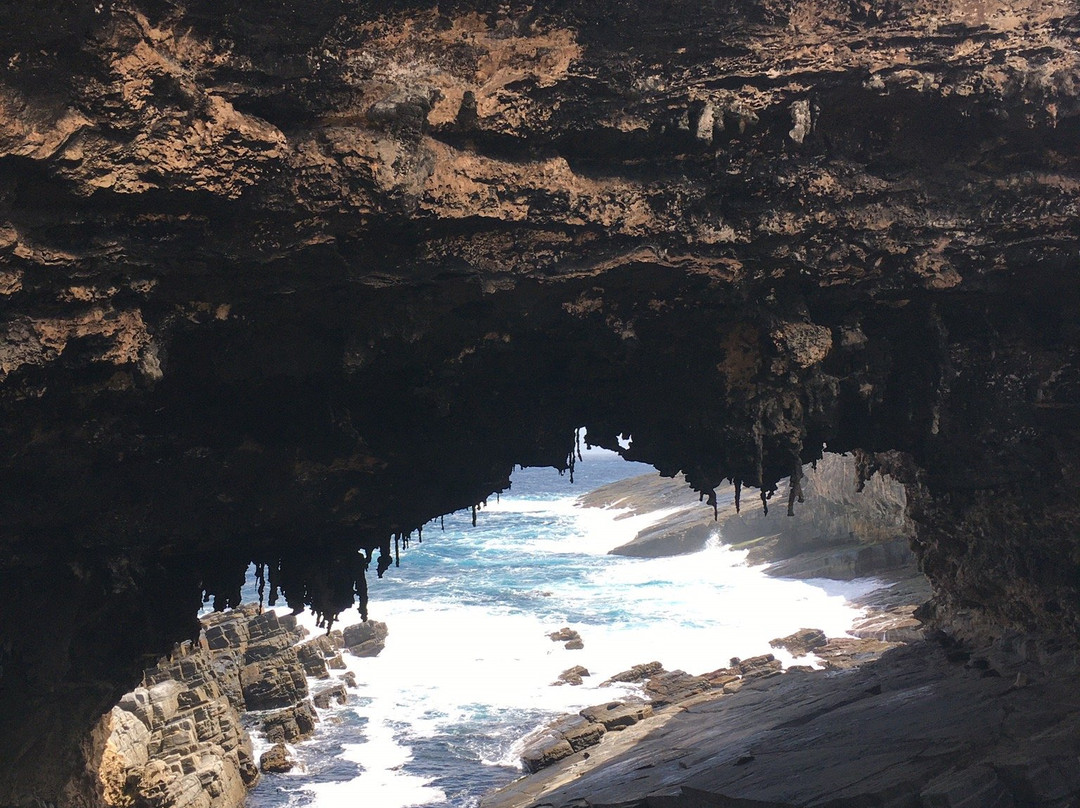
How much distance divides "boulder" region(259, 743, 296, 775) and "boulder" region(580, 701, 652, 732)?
7368 millimetres

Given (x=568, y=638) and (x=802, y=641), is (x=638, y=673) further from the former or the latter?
(x=802, y=641)

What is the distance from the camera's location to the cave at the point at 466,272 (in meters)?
6.84

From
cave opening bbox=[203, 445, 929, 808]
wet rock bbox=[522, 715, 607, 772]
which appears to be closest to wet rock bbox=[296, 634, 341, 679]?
cave opening bbox=[203, 445, 929, 808]

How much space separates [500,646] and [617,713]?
10.3 meters

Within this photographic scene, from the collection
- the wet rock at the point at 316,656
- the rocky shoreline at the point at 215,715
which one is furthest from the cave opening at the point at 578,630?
the wet rock at the point at 316,656

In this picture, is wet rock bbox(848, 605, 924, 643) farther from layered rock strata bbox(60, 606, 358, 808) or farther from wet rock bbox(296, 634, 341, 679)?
wet rock bbox(296, 634, 341, 679)

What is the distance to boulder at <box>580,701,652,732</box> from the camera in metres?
19.5

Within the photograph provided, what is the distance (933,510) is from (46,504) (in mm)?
14047

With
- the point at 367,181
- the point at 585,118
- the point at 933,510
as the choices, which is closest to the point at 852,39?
the point at 585,118

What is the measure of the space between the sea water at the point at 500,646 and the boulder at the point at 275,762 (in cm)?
21

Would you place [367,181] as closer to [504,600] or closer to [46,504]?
[46,504]

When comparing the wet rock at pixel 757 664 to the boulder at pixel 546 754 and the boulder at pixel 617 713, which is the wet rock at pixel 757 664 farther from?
the boulder at pixel 546 754

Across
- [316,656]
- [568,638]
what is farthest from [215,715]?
[568,638]

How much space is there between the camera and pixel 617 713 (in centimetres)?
2016
